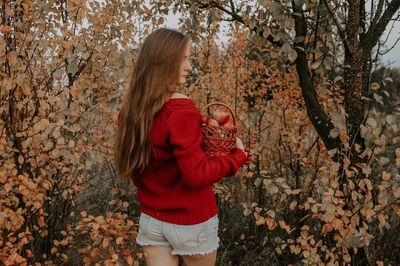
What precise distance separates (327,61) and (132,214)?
134 inches

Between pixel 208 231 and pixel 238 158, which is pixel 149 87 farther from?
pixel 208 231

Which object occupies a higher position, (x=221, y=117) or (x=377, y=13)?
(x=377, y=13)

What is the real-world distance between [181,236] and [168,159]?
13.2 inches

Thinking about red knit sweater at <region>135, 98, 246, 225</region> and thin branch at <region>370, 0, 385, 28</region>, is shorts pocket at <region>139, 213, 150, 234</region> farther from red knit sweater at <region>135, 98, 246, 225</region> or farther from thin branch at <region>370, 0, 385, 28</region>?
thin branch at <region>370, 0, 385, 28</region>

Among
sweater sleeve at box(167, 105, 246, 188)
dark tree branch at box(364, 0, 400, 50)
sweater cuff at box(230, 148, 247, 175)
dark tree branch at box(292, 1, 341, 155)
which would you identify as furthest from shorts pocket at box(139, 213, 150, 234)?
dark tree branch at box(364, 0, 400, 50)

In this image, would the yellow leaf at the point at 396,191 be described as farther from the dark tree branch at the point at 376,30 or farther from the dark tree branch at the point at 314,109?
the dark tree branch at the point at 376,30

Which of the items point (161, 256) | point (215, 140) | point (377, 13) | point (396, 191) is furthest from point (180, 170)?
point (377, 13)

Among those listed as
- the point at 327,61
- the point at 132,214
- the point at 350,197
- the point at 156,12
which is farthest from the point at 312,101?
the point at 132,214

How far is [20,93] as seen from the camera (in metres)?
2.76

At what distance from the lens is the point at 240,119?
3.22 meters

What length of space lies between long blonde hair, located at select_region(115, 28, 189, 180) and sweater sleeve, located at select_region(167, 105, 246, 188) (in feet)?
0.39

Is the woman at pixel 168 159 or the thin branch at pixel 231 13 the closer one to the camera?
the woman at pixel 168 159

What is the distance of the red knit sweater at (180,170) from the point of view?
1.75 metres

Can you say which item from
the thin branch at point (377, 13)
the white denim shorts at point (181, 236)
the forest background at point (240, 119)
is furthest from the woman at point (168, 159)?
the thin branch at point (377, 13)
